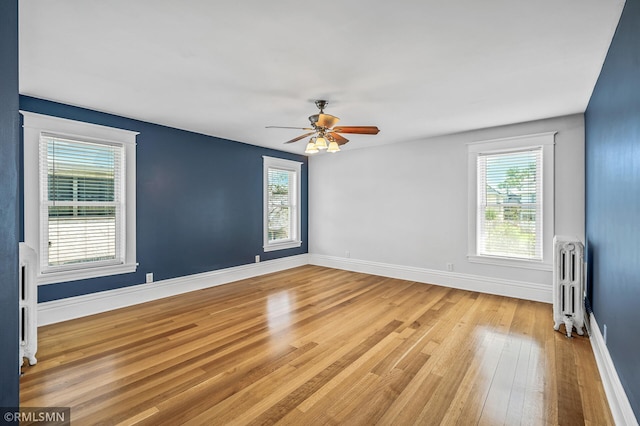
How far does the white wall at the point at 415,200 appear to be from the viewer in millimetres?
4031

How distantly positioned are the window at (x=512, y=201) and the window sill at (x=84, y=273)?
5042 millimetres

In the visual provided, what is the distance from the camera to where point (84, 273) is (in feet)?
12.2

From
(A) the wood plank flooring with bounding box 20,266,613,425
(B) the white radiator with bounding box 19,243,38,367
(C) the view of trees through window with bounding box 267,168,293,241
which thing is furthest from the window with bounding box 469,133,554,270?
(B) the white radiator with bounding box 19,243,38,367

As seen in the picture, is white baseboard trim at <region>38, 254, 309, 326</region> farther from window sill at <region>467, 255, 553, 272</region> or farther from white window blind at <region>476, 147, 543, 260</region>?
white window blind at <region>476, 147, 543, 260</region>

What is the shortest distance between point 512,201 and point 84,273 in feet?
19.1

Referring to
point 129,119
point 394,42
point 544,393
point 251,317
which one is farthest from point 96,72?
point 544,393

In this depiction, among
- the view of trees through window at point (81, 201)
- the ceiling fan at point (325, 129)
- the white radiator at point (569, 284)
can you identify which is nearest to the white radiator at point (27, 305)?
the view of trees through window at point (81, 201)

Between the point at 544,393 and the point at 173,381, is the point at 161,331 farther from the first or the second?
the point at 544,393

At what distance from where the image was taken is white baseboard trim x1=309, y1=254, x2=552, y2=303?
425 centimetres

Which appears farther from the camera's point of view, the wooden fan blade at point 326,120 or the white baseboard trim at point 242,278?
the white baseboard trim at point 242,278

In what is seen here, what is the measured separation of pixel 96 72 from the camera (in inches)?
107

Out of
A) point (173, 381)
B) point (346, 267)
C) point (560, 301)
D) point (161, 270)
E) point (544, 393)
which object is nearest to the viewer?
point (544, 393)

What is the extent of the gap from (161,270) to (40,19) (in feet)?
10.9

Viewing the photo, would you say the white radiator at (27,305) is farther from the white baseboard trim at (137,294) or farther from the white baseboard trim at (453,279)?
the white baseboard trim at (453,279)
